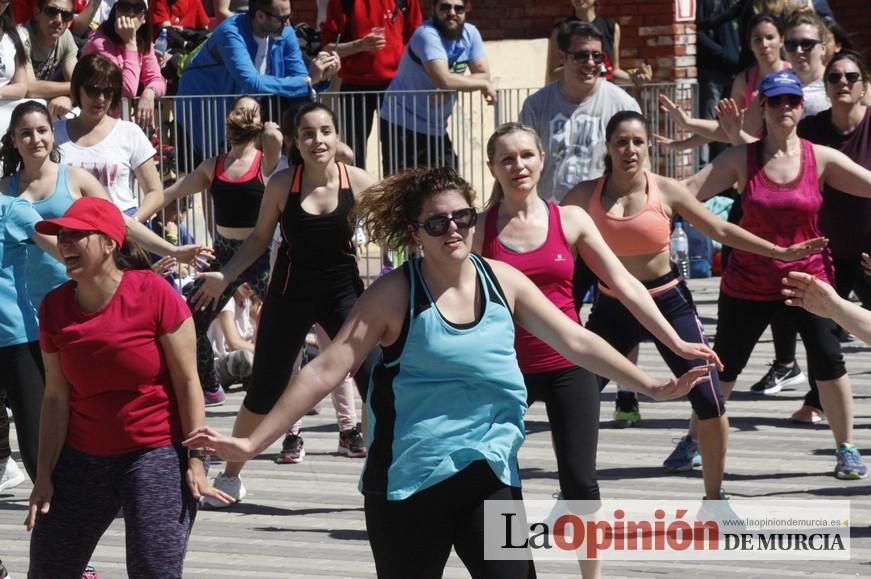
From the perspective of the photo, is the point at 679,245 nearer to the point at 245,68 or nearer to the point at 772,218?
the point at 245,68

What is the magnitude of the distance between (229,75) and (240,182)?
2184 mm

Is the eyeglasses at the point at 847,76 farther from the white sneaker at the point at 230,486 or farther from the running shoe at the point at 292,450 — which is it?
the white sneaker at the point at 230,486

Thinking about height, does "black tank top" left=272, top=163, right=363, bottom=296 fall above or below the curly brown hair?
below

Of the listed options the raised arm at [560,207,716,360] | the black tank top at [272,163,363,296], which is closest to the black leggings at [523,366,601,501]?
the raised arm at [560,207,716,360]

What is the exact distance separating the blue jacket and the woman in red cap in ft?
21.6

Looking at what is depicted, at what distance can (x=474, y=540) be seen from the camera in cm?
504

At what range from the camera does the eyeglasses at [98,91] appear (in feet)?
30.4

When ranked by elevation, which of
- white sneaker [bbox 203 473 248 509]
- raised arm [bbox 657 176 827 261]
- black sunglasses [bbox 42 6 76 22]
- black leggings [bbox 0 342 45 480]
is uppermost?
black sunglasses [bbox 42 6 76 22]

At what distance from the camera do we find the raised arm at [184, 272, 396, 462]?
5.07 m

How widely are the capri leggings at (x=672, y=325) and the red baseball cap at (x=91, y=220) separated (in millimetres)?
2663

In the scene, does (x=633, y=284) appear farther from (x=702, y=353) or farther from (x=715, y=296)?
(x=715, y=296)

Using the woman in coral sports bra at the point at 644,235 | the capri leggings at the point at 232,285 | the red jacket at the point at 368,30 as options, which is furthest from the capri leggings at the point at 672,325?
the red jacket at the point at 368,30

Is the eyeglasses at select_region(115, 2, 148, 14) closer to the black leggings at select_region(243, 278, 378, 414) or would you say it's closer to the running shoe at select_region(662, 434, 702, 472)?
the black leggings at select_region(243, 278, 378, 414)

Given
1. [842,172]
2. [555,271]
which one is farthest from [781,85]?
[555,271]
